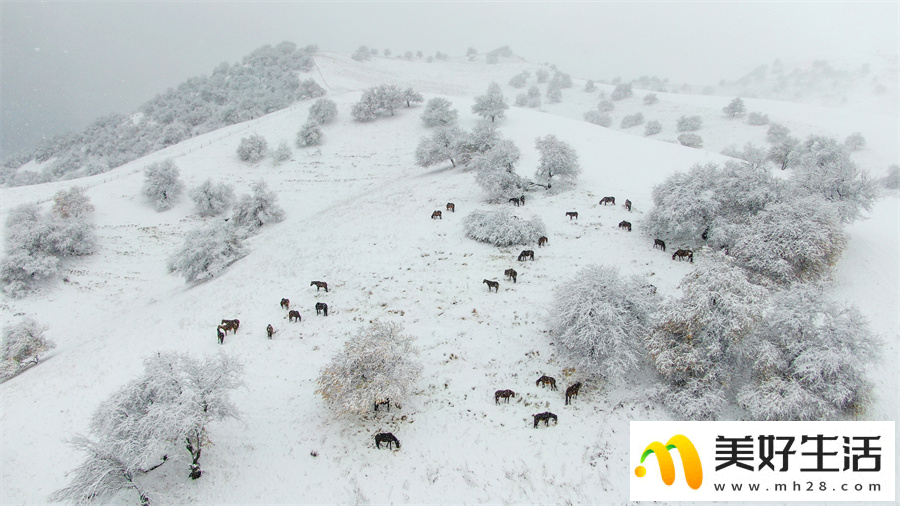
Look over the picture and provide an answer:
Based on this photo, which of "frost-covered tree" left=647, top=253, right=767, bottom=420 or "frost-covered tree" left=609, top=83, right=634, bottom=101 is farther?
"frost-covered tree" left=609, top=83, right=634, bottom=101

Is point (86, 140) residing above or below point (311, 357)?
above

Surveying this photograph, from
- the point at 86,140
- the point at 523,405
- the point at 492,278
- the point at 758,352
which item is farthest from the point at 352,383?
the point at 86,140

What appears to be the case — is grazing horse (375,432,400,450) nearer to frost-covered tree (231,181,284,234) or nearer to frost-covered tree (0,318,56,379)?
frost-covered tree (0,318,56,379)

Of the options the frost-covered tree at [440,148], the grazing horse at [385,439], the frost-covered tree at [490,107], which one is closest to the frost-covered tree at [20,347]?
the grazing horse at [385,439]

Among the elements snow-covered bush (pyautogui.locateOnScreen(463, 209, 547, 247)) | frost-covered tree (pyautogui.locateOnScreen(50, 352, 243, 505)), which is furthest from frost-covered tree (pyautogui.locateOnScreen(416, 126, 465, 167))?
frost-covered tree (pyautogui.locateOnScreen(50, 352, 243, 505))

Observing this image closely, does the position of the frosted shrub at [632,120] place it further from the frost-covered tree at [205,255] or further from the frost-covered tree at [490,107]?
the frost-covered tree at [205,255]

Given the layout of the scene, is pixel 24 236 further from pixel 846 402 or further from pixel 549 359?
pixel 846 402

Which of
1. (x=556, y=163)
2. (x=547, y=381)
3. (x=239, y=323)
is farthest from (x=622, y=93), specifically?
(x=239, y=323)

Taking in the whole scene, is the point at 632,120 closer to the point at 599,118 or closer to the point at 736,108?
the point at 599,118
